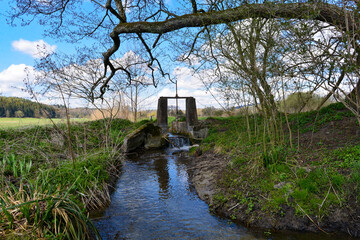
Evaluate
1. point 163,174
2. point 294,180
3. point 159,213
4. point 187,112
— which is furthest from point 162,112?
point 294,180

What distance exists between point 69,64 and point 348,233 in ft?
29.6

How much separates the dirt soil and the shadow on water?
0.18m

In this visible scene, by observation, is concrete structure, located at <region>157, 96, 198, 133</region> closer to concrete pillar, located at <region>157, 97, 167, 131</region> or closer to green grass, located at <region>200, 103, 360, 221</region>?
concrete pillar, located at <region>157, 97, 167, 131</region>

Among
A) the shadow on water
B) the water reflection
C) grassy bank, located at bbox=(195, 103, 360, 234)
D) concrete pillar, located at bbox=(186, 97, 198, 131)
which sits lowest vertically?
the shadow on water

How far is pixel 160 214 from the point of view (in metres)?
4.27

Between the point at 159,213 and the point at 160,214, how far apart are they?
44mm

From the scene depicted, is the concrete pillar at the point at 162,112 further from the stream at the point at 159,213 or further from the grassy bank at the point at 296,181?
the grassy bank at the point at 296,181

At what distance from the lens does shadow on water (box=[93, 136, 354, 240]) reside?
361cm

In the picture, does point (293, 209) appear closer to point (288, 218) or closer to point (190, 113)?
point (288, 218)

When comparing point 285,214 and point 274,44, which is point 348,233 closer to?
point 285,214

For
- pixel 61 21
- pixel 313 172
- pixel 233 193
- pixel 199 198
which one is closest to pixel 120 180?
pixel 199 198

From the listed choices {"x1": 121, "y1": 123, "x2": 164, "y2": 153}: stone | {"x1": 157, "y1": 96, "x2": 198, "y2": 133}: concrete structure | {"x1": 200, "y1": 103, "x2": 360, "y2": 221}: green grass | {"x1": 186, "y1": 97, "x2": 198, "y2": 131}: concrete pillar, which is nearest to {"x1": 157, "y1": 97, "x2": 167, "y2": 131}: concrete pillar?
{"x1": 157, "y1": 96, "x2": 198, "y2": 133}: concrete structure

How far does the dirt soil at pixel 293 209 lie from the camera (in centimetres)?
364

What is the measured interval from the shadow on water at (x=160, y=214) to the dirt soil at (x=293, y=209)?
7.1 inches
